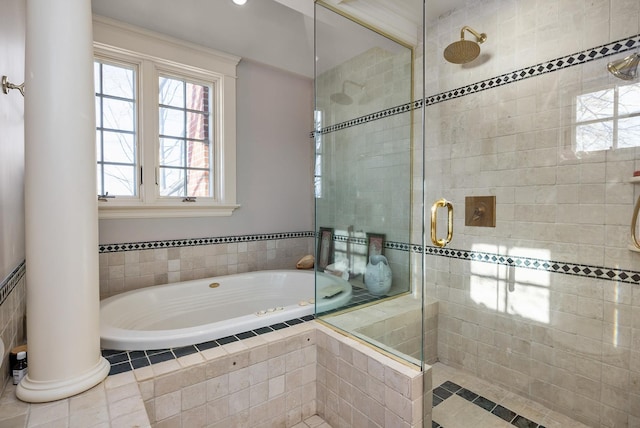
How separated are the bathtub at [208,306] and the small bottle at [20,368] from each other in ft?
0.89

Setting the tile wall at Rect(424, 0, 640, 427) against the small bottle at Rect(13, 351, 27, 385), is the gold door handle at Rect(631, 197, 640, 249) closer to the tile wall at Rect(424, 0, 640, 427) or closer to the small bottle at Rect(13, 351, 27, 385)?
the tile wall at Rect(424, 0, 640, 427)

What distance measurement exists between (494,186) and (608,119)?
625 mm

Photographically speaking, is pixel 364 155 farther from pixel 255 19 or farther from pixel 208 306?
pixel 208 306

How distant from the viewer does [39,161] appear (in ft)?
3.66

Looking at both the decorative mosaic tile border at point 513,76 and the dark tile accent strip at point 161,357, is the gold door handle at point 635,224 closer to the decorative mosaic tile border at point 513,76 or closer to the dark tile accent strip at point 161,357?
the decorative mosaic tile border at point 513,76

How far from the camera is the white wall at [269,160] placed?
290 centimetres

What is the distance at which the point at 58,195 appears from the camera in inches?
44.8

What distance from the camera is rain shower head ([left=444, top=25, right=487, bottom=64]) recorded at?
2082mm

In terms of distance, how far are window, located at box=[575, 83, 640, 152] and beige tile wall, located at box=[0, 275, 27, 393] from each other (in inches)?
103

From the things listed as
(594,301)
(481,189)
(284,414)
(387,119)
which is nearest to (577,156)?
(481,189)

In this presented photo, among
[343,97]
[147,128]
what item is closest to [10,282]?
[147,128]

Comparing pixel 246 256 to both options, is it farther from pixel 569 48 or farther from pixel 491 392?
pixel 569 48

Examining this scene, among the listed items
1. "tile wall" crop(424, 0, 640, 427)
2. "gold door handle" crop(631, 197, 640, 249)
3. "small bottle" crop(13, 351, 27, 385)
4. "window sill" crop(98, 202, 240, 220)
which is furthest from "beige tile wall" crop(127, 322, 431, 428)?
"window sill" crop(98, 202, 240, 220)

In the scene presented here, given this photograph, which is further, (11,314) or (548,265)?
(548,265)
